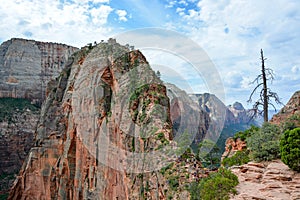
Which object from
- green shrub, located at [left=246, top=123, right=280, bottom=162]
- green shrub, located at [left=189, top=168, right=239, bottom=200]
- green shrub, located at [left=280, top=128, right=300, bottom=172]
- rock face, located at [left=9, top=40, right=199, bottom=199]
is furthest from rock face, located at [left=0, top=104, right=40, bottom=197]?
green shrub, located at [left=280, top=128, right=300, bottom=172]

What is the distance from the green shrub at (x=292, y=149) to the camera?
10016mm

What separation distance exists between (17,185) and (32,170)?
15.3 ft

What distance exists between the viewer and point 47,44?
254ft

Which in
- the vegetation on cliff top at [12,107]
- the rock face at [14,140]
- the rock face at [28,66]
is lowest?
the rock face at [14,140]

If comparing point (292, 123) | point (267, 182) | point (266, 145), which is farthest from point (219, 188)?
point (292, 123)

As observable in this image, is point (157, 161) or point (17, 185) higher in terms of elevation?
point (157, 161)

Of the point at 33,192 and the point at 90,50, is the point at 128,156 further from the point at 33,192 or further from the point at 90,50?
the point at 33,192

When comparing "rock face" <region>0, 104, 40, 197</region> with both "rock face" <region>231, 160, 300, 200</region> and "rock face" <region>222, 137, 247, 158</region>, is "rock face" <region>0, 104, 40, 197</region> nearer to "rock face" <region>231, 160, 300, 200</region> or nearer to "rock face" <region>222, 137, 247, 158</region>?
"rock face" <region>222, 137, 247, 158</region>

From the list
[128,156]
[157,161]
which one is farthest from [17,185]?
[157,161]

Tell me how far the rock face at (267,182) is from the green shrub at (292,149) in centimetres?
29

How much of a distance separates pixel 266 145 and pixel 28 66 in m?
73.9

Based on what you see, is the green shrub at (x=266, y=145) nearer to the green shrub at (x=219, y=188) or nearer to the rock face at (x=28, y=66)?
the green shrub at (x=219, y=188)

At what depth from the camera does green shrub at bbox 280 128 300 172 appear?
10.0 meters

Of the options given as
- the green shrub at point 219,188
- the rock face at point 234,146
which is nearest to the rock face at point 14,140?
the rock face at point 234,146
